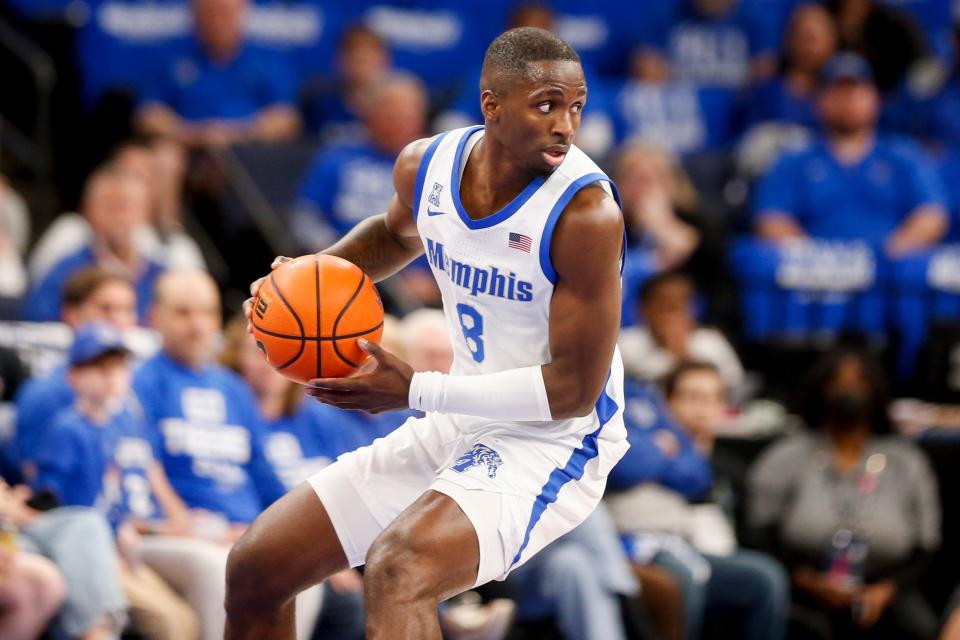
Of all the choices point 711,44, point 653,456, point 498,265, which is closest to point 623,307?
point 653,456

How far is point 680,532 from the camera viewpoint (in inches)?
310

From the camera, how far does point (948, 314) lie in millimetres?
10078

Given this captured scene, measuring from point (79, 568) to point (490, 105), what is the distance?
A: 2.75 m

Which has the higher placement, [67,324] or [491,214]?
[491,214]

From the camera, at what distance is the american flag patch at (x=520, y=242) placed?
4.51 metres

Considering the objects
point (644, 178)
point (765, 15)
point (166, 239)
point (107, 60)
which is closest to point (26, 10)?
point (107, 60)

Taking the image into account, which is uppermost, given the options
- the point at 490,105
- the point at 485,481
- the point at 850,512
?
the point at 490,105

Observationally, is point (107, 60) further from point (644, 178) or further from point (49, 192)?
point (644, 178)

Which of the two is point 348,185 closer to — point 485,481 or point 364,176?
point 364,176

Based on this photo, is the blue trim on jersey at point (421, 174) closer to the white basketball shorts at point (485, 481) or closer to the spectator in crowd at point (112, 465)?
the white basketball shorts at point (485, 481)

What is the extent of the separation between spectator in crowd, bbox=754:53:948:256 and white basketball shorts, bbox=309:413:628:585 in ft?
19.1

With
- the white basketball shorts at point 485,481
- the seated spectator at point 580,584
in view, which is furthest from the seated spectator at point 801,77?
the white basketball shorts at point 485,481

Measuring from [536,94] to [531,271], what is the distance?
0.53 metres

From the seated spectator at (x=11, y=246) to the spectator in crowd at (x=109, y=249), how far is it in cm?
13
